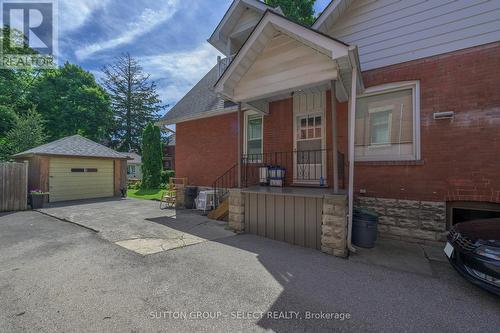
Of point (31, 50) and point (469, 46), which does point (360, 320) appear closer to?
point (469, 46)

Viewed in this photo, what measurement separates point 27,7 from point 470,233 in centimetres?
1719

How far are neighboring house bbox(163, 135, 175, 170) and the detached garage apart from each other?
69.6 feet

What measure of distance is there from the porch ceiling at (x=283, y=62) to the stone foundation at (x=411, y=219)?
3042mm

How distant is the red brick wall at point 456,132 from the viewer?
15.1ft

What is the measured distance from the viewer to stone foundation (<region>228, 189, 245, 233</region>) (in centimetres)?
588

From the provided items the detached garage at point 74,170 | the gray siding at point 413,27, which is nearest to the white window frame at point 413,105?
the gray siding at point 413,27

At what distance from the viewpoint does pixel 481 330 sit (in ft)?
7.61

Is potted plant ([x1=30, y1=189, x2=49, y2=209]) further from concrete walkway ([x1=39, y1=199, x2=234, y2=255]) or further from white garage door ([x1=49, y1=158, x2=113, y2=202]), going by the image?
concrete walkway ([x1=39, y1=199, x2=234, y2=255])

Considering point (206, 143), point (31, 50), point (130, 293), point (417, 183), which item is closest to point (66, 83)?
point (31, 50)

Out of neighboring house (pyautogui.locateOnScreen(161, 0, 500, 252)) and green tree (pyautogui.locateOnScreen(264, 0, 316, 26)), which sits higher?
green tree (pyautogui.locateOnScreen(264, 0, 316, 26))

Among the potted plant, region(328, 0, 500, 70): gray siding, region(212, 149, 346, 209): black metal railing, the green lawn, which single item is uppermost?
region(328, 0, 500, 70): gray siding

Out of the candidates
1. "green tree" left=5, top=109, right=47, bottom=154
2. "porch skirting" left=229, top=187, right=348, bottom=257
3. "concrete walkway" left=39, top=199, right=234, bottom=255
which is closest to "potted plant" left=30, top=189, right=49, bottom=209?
"concrete walkway" left=39, top=199, right=234, bottom=255

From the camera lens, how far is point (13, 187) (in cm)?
936

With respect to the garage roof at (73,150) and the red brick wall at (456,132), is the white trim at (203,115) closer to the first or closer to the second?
the red brick wall at (456,132)
